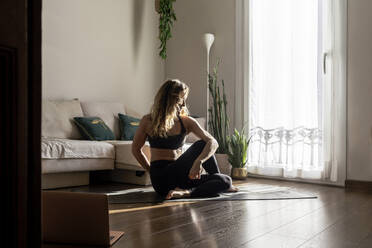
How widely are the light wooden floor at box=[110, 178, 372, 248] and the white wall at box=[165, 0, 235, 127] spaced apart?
239cm

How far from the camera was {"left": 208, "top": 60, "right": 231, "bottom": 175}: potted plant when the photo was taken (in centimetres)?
466

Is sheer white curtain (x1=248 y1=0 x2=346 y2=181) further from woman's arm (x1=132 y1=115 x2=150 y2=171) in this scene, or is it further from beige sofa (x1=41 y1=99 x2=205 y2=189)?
woman's arm (x1=132 y1=115 x2=150 y2=171)

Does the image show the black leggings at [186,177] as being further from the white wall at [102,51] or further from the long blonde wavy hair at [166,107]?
the white wall at [102,51]

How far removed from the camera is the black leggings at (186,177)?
3123 millimetres

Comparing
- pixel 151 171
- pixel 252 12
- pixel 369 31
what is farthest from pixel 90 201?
pixel 252 12

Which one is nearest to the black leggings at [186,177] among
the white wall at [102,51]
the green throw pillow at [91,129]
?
the green throw pillow at [91,129]

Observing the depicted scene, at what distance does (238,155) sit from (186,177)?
1680mm

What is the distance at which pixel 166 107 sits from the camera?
10.1ft

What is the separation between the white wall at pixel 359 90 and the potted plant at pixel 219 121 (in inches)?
53.3

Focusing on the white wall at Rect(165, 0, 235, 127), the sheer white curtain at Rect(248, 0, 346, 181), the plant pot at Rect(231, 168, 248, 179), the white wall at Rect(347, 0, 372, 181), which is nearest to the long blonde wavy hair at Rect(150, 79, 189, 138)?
the plant pot at Rect(231, 168, 248, 179)

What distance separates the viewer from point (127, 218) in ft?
8.19
